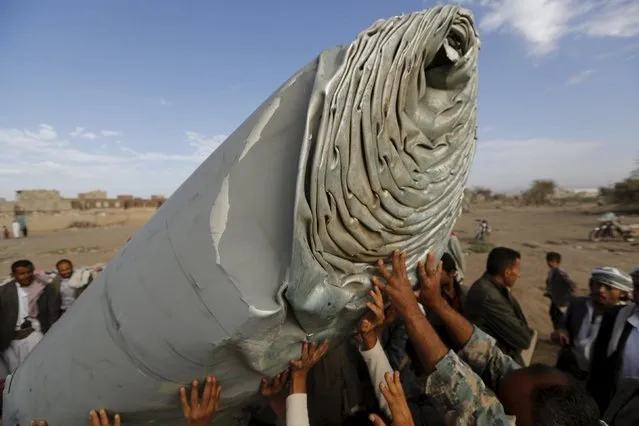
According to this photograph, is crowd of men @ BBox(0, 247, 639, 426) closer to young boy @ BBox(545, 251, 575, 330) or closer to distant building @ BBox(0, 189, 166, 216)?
young boy @ BBox(545, 251, 575, 330)

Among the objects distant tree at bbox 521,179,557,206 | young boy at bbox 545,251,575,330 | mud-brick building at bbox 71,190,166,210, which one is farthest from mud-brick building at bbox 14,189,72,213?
distant tree at bbox 521,179,557,206

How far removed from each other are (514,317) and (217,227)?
2155 mm

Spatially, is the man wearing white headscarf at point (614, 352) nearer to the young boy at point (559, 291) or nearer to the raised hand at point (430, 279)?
the raised hand at point (430, 279)

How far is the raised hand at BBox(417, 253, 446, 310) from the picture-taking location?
4.12 ft

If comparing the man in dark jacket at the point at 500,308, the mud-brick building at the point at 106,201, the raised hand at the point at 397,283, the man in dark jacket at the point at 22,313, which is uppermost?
the raised hand at the point at 397,283

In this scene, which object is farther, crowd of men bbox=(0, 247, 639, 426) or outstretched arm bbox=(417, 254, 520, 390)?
outstretched arm bbox=(417, 254, 520, 390)

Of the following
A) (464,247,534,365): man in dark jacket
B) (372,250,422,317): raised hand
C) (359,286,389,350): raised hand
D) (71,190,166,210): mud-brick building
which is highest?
(372,250,422,317): raised hand

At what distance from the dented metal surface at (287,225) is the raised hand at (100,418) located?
34mm

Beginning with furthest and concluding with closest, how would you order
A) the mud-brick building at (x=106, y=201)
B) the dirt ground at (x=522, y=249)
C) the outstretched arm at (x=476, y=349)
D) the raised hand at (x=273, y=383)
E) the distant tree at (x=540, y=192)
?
the distant tree at (x=540, y=192), the mud-brick building at (x=106, y=201), the dirt ground at (x=522, y=249), the outstretched arm at (x=476, y=349), the raised hand at (x=273, y=383)

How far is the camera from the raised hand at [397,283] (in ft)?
3.66

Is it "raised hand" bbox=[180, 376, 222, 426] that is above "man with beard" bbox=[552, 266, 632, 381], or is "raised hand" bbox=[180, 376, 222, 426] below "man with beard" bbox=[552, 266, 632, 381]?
above

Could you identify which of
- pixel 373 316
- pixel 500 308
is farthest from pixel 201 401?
pixel 500 308

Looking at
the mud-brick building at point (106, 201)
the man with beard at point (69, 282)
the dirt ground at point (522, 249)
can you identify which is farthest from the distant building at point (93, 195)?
the man with beard at point (69, 282)

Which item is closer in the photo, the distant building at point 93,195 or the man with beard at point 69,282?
the man with beard at point 69,282
